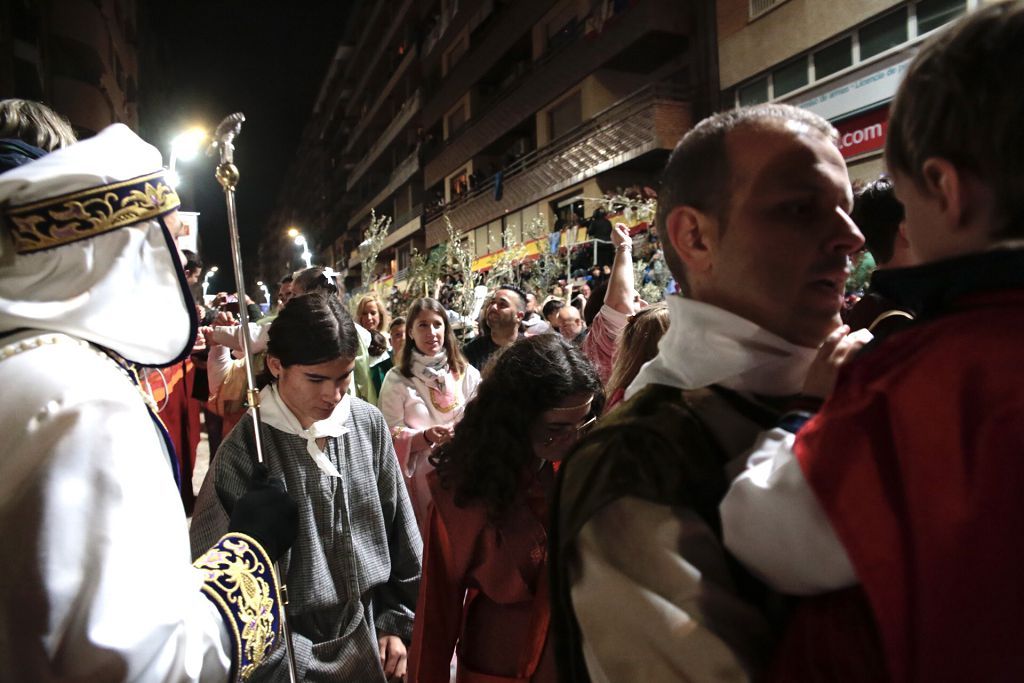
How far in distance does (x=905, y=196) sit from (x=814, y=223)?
176 mm

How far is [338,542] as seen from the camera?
2387mm

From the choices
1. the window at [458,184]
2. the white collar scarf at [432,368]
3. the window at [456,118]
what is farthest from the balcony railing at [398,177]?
the white collar scarf at [432,368]

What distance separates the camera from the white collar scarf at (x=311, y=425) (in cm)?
246

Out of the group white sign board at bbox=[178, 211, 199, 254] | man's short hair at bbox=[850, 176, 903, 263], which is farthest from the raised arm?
white sign board at bbox=[178, 211, 199, 254]

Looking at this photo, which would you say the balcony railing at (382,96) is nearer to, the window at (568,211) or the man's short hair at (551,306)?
the window at (568,211)

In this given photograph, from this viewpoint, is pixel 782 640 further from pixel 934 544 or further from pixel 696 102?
pixel 696 102

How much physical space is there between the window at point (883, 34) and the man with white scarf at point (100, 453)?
14.0 m

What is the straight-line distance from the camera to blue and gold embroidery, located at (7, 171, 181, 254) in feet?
4.26

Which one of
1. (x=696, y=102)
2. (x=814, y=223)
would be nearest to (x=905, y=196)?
(x=814, y=223)

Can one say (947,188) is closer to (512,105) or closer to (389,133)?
(512,105)

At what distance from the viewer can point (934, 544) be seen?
Result: 80 cm

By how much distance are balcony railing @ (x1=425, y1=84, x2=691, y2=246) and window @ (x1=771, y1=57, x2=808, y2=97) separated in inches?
101

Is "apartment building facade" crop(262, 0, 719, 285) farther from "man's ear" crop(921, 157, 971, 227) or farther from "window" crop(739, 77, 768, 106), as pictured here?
"man's ear" crop(921, 157, 971, 227)

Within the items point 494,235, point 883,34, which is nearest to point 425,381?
point 883,34
